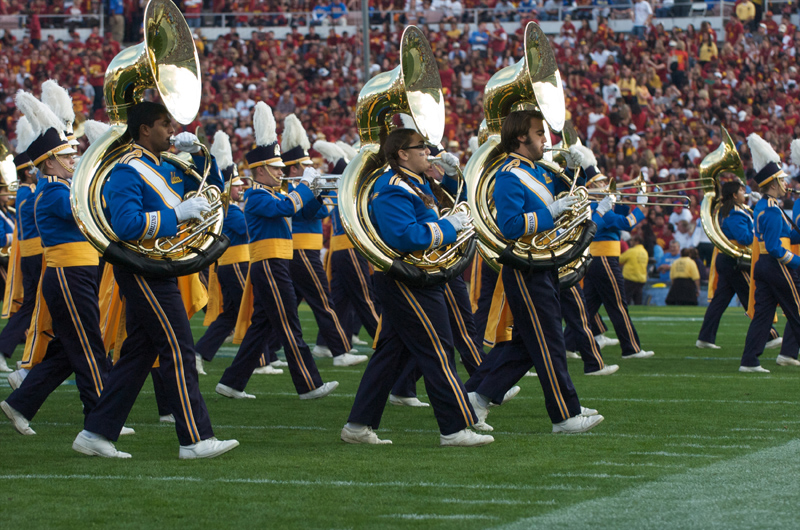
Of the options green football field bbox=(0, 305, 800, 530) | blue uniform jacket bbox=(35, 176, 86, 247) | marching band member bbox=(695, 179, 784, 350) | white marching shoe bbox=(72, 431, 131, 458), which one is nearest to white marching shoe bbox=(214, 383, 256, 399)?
green football field bbox=(0, 305, 800, 530)

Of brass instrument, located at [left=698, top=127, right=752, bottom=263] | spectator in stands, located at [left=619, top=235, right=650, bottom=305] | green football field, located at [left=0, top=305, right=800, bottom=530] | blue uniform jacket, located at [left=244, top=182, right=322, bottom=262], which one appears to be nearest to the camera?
green football field, located at [left=0, top=305, right=800, bottom=530]

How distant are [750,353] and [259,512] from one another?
5.66 meters

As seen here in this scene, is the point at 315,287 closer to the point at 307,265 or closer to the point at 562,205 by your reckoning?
the point at 307,265

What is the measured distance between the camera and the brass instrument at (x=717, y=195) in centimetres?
1004

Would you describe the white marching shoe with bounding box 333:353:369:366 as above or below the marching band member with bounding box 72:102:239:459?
below

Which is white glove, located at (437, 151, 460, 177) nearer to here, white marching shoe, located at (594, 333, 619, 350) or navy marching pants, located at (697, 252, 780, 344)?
navy marching pants, located at (697, 252, 780, 344)

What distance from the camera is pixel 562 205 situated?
→ 579 centimetres

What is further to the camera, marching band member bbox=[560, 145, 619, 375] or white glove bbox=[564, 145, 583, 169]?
marching band member bbox=[560, 145, 619, 375]

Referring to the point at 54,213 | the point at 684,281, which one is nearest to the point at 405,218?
the point at 54,213

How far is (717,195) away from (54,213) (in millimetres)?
6143

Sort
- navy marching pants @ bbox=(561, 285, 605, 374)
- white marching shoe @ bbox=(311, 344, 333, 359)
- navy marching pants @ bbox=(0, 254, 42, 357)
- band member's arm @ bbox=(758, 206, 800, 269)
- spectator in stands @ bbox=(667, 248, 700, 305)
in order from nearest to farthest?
navy marching pants @ bbox=(0, 254, 42, 357)
band member's arm @ bbox=(758, 206, 800, 269)
navy marching pants @ bbox=(561, 285, 605, 374)
white marching shoe @ bbox=(311, 344, 333, 359)
spectator in stands @ bbox=(667, 248, 700, 305)

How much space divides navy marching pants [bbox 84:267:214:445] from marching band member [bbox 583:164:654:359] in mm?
5628

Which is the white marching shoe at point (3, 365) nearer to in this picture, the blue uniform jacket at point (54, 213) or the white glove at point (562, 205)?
the blue uniform jacket at point (54, 213)

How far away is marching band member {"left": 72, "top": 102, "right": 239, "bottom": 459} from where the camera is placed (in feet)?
16.7
